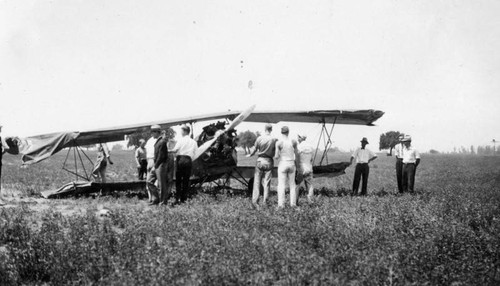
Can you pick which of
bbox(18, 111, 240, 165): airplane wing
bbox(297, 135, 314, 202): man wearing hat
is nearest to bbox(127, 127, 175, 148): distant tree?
bbox(18, 111, 240, 165): airplane wing

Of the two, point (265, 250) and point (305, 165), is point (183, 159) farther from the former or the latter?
point (265, 250)

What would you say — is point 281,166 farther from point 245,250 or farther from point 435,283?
point 435,283

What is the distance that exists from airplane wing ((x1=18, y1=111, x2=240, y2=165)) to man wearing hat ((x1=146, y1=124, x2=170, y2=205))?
1.63 metres

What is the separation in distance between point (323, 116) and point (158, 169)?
6.04 m

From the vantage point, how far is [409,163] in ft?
41.1

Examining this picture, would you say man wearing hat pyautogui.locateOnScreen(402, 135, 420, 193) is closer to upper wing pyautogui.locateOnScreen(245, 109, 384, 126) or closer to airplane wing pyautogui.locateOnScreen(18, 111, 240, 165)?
upper wing pyautogui.locateOnScreen(245, 109, 384, 126)

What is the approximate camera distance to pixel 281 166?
29.6 feet

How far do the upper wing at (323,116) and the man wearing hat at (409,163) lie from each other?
56.6 inches

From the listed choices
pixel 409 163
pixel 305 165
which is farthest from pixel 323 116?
pixel 409 163

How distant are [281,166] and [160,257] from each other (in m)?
4.77

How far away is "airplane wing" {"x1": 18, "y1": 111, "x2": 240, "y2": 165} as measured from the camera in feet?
35.3

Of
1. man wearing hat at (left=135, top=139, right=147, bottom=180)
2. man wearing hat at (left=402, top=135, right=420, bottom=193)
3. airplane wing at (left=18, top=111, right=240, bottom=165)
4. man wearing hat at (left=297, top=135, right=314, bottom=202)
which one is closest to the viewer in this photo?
man wearing hat at (left=297, top=135, right=314, bottom=202)

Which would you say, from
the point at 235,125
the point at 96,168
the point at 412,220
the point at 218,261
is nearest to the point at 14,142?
the point at 96,168

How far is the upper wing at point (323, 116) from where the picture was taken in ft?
39.5
